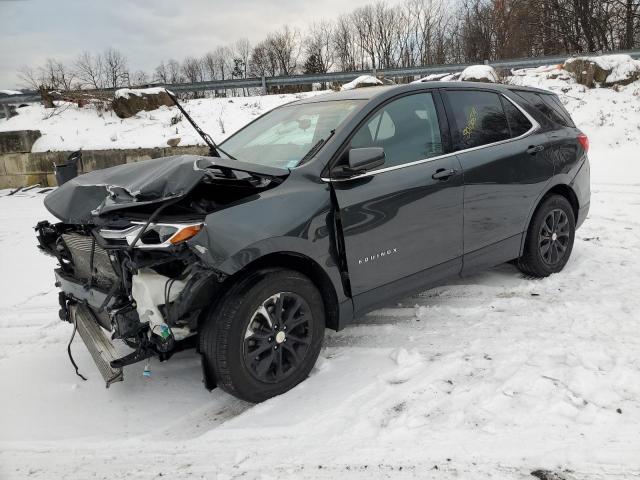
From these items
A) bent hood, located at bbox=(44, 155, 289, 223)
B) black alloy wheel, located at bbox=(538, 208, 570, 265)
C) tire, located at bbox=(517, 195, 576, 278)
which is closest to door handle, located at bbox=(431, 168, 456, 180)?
bent hood, located at bbox=(44, 155, 289, 223)

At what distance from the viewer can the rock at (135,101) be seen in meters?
12.1

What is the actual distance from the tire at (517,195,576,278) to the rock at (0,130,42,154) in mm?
11248

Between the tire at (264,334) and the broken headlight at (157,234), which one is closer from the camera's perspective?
the broken headlight at (157,234)

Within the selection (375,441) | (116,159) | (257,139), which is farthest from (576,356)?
(116,159)

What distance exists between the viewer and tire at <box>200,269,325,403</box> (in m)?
2.58

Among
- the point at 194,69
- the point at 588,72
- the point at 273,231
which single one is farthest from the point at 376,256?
the point at 194,69

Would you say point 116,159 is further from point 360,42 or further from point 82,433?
point 360,42

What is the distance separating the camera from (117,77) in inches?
1021

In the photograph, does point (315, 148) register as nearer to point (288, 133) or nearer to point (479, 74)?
point (288, 133)

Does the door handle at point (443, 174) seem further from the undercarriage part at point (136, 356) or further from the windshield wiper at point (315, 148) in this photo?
the undercarriage part at point (136, 356)

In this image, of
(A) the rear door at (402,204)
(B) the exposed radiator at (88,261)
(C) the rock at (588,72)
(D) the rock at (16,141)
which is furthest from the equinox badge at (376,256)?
(C) the rock at (588,72)

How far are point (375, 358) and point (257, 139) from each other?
6.24 feet

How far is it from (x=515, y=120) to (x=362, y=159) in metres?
2.09

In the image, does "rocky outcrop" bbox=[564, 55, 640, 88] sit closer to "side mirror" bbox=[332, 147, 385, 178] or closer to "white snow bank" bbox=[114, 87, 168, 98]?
"white snow bank" bbox=[114, 87, 168, 98]
